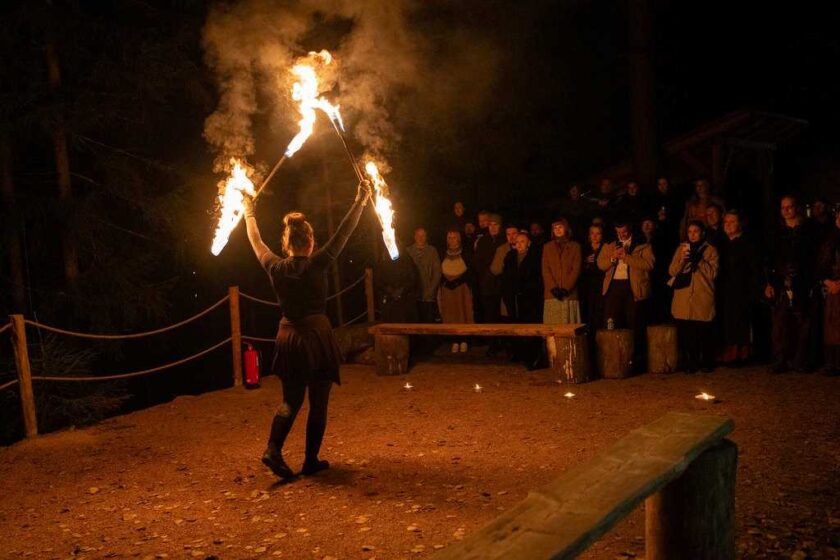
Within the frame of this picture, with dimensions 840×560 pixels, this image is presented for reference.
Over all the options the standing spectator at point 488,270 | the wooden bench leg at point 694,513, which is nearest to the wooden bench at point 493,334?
the standing spectator at point 488,270

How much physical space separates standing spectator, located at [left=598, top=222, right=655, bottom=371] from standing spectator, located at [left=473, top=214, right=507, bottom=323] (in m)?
1.81

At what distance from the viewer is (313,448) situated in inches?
232

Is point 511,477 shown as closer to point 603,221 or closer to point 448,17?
point 603,221

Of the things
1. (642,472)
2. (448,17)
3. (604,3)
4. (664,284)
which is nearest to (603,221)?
(664,284)

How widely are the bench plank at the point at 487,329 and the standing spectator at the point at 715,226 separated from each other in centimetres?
190

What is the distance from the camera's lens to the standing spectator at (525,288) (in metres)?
10.5

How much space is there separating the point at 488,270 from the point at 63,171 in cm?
641

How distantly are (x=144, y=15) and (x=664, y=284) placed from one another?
9.14 m

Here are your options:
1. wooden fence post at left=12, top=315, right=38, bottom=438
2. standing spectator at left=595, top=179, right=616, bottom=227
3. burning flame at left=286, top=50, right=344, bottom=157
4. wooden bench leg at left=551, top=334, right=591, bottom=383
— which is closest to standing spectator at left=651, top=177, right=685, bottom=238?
standing spectator at left=595, top=179, right=616, bottom=227

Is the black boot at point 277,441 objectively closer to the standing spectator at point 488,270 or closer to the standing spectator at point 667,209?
the standing spectator at point 488,270

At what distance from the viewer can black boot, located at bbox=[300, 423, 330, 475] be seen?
5805 mm

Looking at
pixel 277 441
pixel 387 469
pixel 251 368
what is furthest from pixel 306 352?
pixel 251 368

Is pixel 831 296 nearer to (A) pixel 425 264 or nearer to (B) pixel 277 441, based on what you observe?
(A) pixel 425 264

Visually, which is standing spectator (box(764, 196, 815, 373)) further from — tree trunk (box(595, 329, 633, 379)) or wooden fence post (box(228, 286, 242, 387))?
wooden fence post (box(228, 286, 242, 387))
